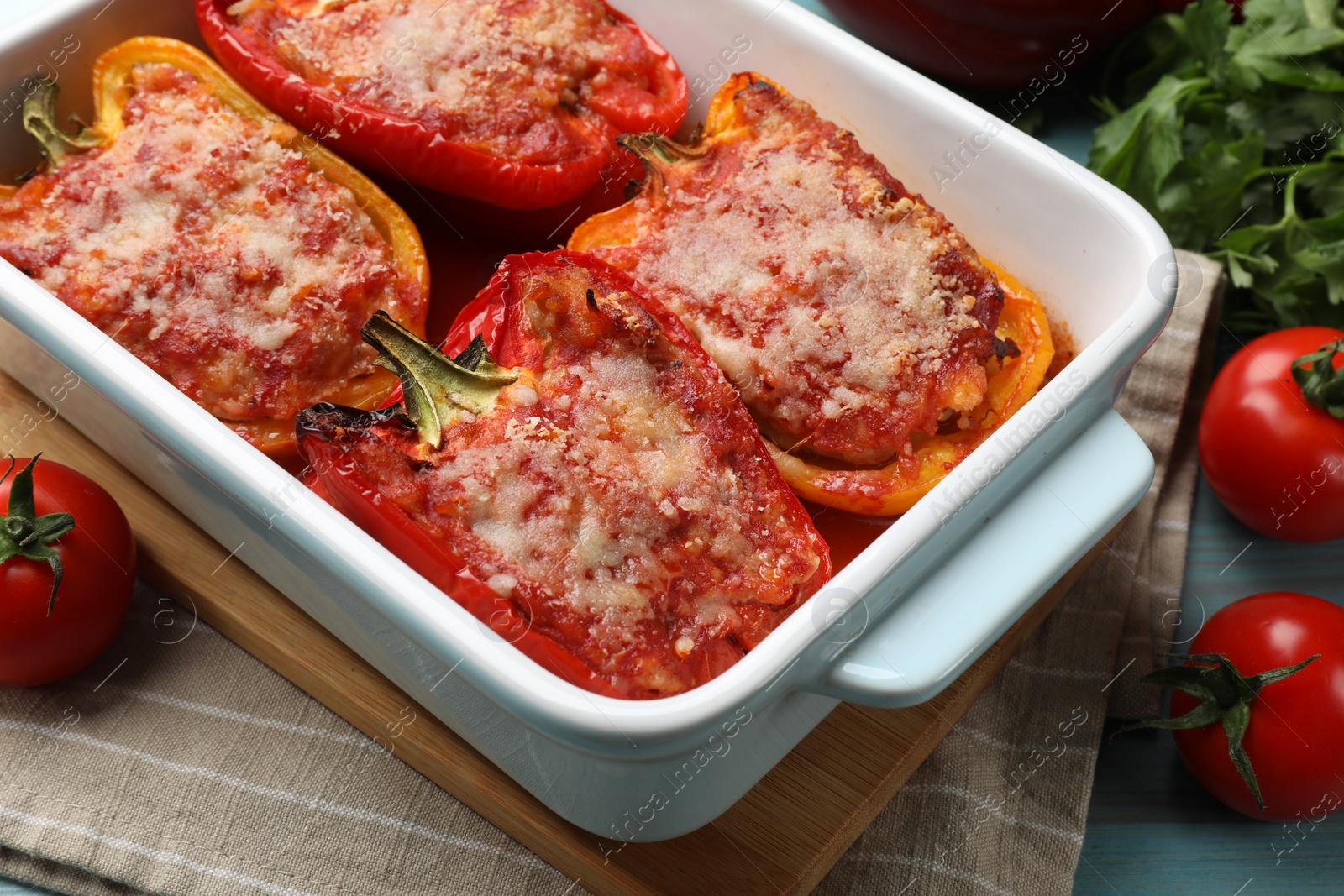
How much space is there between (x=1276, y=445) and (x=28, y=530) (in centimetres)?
224

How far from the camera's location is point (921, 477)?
6.70ft

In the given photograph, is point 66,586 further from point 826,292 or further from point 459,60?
point 826,292

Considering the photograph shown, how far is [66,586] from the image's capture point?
2016 millimetres

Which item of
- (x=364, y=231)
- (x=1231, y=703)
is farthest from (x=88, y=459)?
(x=1231, y=703)

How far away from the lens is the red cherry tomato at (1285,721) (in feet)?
7.00

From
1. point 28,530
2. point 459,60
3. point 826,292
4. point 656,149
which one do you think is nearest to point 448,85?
point 459,60

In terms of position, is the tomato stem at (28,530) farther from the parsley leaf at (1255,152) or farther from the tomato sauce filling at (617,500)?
the parsley leaf at (1255,152)

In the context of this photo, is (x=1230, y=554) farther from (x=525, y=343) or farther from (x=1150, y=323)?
(x=525, y=343)

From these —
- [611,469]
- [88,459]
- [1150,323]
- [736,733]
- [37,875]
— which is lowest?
[37,875]

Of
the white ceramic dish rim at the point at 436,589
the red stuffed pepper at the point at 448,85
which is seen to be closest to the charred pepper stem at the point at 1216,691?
the white ceramic dish rim at the point at 436,589

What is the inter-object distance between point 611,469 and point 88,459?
1.15m

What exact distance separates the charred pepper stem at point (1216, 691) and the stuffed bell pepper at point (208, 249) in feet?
4.72

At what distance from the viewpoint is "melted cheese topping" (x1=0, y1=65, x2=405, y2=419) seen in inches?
79.9

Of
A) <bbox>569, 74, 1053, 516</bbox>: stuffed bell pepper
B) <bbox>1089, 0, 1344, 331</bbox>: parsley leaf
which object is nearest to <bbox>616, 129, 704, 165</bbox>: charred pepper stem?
<bbox>569, 74, 1053, 516</bbox>: stuffed bell pepper
